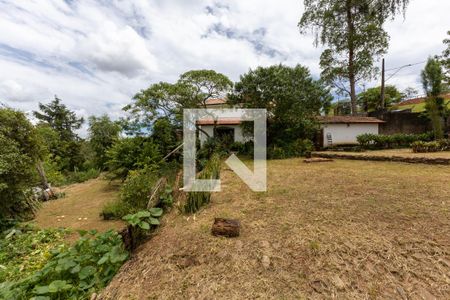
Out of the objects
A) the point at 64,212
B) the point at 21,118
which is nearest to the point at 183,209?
the point at 64,212

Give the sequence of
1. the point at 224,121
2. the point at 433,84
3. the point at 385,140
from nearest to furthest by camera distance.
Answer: the point at 385,140 → the point at 224,121 → the point at 433,84

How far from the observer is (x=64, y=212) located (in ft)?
20.5

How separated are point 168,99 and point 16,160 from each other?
6724 millimetres

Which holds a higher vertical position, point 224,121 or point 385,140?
point 224,121

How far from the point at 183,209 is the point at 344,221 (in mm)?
2493

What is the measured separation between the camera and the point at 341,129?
1365 cm

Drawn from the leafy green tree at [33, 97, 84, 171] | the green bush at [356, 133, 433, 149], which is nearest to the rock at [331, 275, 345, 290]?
→ the green bush at [356, 133, 433, 149]

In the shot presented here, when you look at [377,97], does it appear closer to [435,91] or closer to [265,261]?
[435,91]

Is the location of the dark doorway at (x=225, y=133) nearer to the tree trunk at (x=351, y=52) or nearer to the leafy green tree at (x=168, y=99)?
the leafy green tree at (x=168, y=99)

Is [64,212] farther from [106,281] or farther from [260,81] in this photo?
[260,81]

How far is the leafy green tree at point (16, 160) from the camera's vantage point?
16.9 ft

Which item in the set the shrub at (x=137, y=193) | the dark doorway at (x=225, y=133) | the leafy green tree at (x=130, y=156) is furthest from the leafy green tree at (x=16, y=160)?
the dark doorway at (x=225, y=133)

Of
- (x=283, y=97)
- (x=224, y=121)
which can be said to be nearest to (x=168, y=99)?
(x=224, y=121)

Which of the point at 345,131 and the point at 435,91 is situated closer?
the point at 345,131
